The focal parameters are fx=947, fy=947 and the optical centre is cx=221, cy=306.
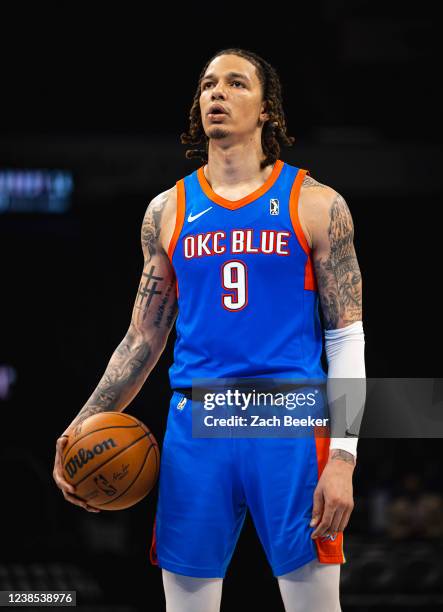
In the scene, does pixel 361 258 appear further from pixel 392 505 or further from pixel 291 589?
pixel 291 589

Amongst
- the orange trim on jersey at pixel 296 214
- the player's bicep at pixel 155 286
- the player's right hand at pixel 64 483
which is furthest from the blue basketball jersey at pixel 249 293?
the player's right hand at pixel 64 483

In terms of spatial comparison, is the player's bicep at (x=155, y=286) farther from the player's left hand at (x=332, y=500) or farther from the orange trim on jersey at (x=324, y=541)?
the player's left hand at (x=332, y=500)

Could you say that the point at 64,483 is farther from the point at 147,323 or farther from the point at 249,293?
the point at 249,293

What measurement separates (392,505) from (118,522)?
1.99 metres

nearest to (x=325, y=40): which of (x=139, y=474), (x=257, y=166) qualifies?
(x=257, y=166)

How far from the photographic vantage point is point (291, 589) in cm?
277

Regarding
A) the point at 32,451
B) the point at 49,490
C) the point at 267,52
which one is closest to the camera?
the point at 49,490

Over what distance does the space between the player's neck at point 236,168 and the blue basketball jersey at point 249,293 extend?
0.28 ft

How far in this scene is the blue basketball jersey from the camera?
9.44 ft

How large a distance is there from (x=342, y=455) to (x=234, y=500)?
0.36 meters

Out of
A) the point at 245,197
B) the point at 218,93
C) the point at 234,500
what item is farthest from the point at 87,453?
the point at 218,93

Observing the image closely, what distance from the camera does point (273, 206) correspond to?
2.98 meters

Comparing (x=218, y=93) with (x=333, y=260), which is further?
(x=218, y=93)

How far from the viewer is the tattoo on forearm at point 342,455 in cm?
278
